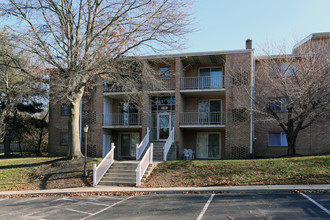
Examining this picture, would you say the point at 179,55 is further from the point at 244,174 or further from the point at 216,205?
the point at 216,205

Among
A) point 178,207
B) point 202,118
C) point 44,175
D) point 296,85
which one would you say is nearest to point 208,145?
point 202,118

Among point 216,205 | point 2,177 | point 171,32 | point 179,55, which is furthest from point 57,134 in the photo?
point 216,205

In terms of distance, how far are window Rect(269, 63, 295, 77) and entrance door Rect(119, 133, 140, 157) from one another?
11562mm

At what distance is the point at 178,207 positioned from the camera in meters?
8.94

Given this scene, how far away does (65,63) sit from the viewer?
53.4 feet

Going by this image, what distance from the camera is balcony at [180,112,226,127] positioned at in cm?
2116

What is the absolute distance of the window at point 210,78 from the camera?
21562 millimetres

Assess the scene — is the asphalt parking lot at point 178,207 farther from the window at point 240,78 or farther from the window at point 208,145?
the window at point 208,145

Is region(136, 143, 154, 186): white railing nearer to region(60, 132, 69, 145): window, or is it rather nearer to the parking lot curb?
the parking lot curb

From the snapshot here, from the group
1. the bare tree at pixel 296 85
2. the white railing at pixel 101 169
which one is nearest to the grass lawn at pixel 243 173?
the white railing at pixel 101 169

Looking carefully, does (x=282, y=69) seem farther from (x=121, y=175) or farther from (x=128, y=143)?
(x=128, y=143)

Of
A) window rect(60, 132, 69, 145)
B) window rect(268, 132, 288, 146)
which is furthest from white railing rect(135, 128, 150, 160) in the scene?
window rect(268, 132, 288, 146)

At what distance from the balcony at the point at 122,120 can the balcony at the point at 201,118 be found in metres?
3.52

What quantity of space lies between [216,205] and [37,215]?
5531 mm
